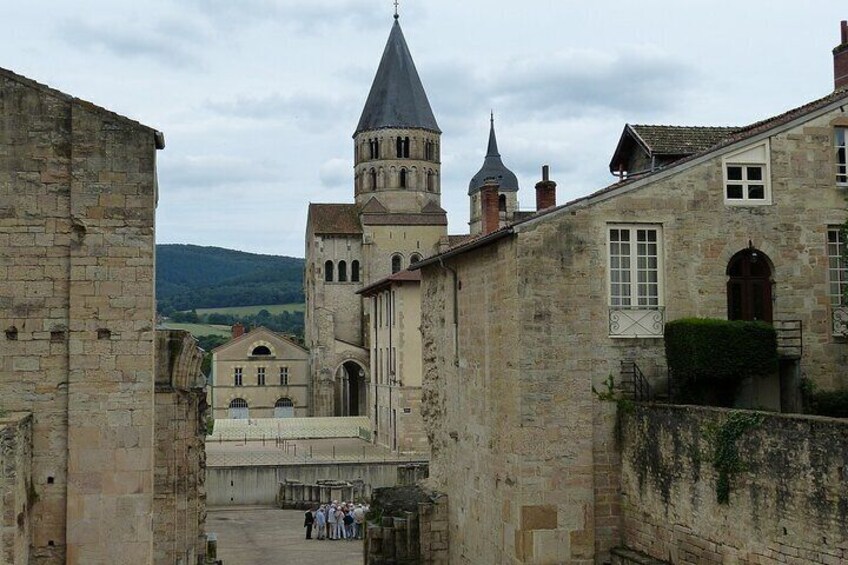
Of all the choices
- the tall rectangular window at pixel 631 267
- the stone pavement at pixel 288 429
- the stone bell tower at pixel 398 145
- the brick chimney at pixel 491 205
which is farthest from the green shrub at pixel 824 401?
the stone bell tower at pixel 398 145

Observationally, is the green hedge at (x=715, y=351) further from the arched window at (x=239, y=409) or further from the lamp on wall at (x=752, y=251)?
the arched window at (x=239, y=409)

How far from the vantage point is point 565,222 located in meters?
20.1

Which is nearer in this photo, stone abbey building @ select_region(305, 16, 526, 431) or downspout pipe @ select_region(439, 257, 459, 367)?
downspout pipe @ select_region(439, 257, 459, 367)

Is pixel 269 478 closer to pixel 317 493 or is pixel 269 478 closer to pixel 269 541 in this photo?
pixel 317 493

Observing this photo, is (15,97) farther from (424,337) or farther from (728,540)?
(424,337)

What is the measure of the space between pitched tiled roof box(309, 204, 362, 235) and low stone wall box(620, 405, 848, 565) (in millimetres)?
65201

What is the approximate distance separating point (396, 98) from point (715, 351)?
2860 inches

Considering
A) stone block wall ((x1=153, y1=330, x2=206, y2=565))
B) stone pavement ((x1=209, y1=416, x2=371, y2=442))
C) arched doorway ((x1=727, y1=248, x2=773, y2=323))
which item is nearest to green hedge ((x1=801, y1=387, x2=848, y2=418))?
arched doorway ((x1=727, y1=248, x2=773, y2=323))

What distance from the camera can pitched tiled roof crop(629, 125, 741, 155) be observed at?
25.2 meters

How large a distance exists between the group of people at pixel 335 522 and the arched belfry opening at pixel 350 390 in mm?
42704

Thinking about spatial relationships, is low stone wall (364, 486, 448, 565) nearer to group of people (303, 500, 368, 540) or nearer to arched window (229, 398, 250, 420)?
group of people (303, 500, 368, 540)

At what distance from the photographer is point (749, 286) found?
68.7ft

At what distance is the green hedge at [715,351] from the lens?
64.5 ft

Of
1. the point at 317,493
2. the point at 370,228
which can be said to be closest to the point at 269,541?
the point at 317,493
